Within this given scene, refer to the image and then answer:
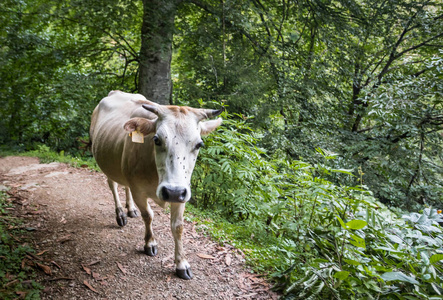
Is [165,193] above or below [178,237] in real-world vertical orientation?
above

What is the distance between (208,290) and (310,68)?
5692 mm

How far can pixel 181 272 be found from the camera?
3385 mm

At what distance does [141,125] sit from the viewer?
10.4 feet

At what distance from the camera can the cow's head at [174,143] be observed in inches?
106

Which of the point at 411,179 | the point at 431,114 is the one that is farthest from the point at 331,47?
the point at 411,179

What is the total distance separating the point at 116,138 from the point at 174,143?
5.17 ft

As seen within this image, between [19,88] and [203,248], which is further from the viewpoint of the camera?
[19,88]

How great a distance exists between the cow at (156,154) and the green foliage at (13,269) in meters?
1.28

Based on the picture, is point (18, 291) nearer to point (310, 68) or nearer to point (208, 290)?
point (208, 290)

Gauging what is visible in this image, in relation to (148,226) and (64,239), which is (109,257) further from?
(64,239)

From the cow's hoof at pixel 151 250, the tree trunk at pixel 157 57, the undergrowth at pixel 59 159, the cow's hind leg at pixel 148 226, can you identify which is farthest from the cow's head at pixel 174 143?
A: the undergrowth at pixel 59 159

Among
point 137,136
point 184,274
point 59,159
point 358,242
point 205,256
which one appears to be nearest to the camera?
point 358,242

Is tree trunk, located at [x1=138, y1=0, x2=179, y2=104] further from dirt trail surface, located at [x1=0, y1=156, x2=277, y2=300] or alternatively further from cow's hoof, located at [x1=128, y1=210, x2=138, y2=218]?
cow's hoof, located at [x1=128, y1=210, x2=138, y2=218]

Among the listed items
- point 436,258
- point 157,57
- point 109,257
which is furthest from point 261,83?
point 436,258
